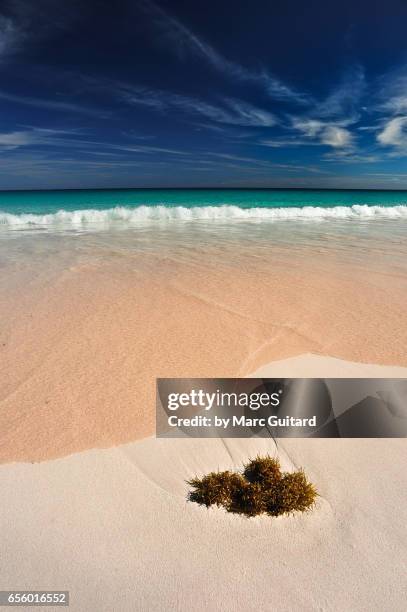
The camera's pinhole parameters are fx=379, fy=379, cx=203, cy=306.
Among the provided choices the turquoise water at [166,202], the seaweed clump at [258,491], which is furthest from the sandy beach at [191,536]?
the turquoise water at [166,202]

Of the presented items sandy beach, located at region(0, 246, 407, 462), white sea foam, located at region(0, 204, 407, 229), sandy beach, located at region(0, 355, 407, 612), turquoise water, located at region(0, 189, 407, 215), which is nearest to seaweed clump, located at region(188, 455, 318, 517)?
sandy beach, located at region(0, 355, 407, 612)

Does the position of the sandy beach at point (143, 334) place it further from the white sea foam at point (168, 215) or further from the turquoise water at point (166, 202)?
the turquoise water at point (166, 202)

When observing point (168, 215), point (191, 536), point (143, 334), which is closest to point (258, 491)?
point (191, 536)

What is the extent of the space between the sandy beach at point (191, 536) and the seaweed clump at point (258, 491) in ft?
0.25

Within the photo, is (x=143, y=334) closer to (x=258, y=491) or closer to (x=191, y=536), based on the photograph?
(x=258, y=491)

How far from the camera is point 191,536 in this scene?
8.68 ft

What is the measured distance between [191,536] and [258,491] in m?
0.59

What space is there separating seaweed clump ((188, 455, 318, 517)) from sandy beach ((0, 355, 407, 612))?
75 mm

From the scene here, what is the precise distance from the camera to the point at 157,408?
3.91 meters

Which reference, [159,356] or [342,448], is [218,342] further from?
[342,448]

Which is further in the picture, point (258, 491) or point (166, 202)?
point (166, 202)

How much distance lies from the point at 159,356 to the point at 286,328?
2034mm

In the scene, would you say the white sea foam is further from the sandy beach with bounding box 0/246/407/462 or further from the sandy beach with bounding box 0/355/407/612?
the sandy beach with bounding box 0/355/407/612

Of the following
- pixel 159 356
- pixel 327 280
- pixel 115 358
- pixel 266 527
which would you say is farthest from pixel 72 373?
pixel 327 280
